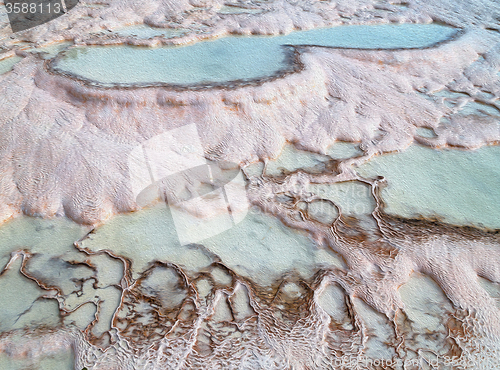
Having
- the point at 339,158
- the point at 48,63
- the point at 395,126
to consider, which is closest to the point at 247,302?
the point at 339,158

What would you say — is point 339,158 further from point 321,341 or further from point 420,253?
point 321,341

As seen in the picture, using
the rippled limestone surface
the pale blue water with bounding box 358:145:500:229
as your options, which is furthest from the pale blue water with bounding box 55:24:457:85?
the pale blue water with bounding box 358:145:500:229

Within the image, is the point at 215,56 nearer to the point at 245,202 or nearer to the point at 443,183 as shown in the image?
the point at 245,202

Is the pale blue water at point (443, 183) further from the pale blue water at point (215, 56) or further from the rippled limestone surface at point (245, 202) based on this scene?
the pale blue water at point (215, 56)

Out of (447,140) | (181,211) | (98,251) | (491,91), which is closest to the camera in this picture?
(98,251)

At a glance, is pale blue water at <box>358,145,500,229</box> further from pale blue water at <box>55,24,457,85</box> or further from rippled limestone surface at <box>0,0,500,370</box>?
Answer: pale blue water at <box>55,24,457,85</box>

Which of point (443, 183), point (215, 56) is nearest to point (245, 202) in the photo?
point (443, 183)

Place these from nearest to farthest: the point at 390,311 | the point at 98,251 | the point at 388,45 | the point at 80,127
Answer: the point at 390,311 < the point at 98,251 < the point at 80,127 < the point at 388,45
